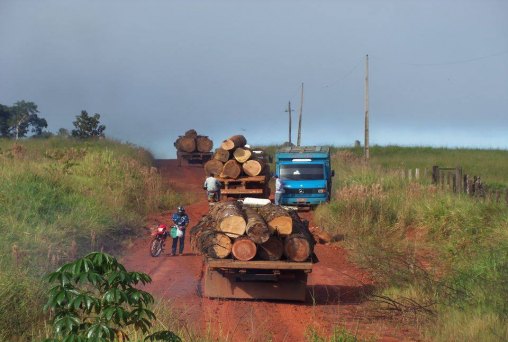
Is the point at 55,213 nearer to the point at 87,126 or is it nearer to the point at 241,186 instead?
the point at 241,186

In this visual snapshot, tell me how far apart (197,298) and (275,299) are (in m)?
1.25

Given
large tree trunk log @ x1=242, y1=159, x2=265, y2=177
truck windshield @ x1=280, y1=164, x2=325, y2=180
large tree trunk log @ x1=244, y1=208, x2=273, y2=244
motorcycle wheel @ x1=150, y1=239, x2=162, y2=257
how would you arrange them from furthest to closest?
truck windshield @ x1=280, y1=164, x2=325, y2=180
large tree trunk log @ x1=242, y1=159, x2=265, y2=177
motorcycle wheel @ x1=150, y1=239, x2=162, y2=257
large tree trunk log @ x1=244, y1=208, x2=273, y2=244

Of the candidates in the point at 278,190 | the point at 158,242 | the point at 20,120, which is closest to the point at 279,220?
the point at 158,242

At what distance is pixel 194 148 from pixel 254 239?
98.8ft

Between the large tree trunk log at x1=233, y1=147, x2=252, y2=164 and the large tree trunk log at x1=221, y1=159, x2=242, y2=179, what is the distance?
28 centimetres

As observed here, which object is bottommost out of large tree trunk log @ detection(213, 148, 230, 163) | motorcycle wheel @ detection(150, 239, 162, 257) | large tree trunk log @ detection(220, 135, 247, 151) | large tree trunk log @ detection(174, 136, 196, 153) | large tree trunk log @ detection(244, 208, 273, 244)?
motorcycle wheel @ detection(150, 239, 162, 257)

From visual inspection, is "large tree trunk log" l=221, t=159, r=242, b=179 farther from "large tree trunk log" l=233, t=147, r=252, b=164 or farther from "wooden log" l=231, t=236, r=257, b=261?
"wooden log" l=231, t=236, r=257, b=261

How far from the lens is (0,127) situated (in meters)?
51.1

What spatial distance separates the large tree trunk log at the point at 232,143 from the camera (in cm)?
2506

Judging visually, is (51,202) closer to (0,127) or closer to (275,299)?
(275,299)

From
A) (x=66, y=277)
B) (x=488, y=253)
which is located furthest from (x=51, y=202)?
(x=66, y=277)

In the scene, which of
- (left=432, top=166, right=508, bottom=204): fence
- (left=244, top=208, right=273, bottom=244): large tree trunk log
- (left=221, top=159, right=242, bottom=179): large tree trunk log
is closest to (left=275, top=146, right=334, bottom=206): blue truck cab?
(left=221, top=159, right=242, bottom=179): large tree trunk log

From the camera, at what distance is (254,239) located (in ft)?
35.6

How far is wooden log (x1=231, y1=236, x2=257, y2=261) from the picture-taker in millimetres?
10867
